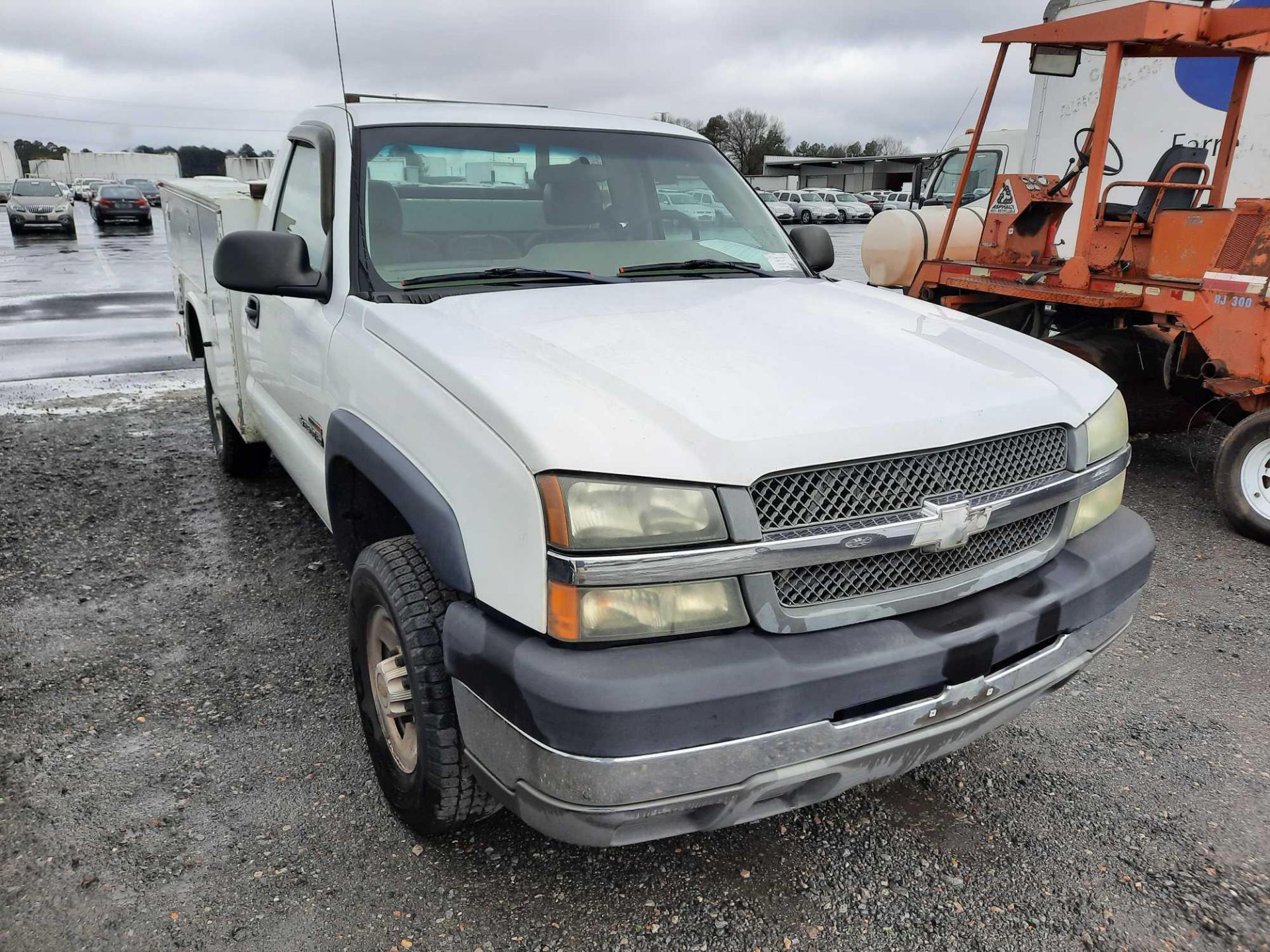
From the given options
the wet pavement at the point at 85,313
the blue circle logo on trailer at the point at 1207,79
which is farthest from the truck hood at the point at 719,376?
the wet pavement at the point at 85,313

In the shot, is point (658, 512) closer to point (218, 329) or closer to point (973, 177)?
point (218, 329)

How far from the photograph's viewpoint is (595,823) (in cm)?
187

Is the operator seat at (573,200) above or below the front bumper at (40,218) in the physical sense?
above

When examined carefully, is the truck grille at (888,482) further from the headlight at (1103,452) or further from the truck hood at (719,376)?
the headlight at (1103,452)

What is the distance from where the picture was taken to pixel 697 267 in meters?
3.30

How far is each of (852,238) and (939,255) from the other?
1005 inches

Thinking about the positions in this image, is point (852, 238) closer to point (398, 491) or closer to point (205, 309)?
point (205, 309)

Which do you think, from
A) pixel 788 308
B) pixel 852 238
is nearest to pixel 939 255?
pixel 788 308

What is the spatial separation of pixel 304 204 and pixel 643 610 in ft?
8.02

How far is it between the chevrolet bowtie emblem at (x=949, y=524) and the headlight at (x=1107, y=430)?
56 centimetres

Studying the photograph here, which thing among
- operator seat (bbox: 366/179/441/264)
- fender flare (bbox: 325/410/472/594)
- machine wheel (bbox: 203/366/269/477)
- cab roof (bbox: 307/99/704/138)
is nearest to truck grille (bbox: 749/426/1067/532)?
fender flare (bbox: 325/410/472/594)

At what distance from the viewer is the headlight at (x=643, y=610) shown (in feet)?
5.98

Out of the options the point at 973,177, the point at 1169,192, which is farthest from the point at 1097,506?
the point at 973,177

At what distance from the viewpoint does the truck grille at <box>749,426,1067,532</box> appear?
1942 mm
